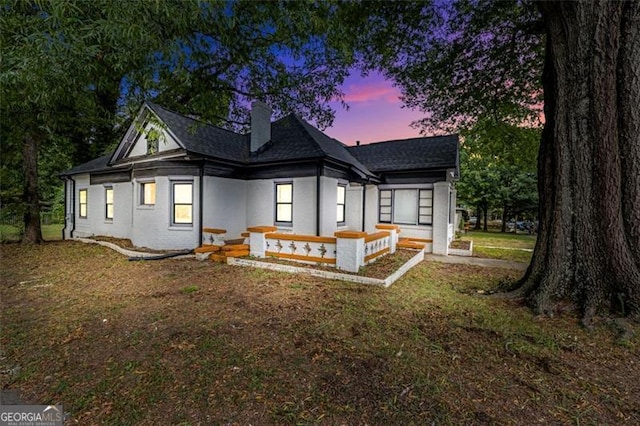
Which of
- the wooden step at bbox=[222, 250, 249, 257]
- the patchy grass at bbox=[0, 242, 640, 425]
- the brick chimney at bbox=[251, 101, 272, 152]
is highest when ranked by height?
the brick chimney at bbox=[251, 101, 272, 152]

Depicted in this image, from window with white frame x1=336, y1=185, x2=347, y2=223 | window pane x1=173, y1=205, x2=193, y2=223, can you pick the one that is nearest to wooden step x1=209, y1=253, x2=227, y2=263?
window pane x1=173, y1=205, x2=193, y2=223

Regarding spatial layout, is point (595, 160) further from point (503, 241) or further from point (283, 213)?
point (503, 241)

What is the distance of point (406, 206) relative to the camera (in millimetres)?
13031

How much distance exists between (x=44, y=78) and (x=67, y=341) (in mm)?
4157

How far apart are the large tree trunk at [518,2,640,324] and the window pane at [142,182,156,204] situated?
42.1 ft

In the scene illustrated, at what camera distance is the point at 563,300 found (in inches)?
195

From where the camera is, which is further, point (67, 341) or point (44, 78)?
point (44, 78)

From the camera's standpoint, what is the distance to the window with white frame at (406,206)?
12.4 metres

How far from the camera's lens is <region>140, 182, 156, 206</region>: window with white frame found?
36.8 ft

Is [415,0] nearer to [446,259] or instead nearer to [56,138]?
[446,259]

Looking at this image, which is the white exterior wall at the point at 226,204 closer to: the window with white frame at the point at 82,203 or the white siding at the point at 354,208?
the white siding at the point at 354,208

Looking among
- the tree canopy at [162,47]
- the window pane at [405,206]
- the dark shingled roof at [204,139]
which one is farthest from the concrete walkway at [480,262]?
the dark shingled roof at [204,139]

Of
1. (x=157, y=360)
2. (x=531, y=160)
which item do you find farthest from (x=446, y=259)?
(x=157, y=360)

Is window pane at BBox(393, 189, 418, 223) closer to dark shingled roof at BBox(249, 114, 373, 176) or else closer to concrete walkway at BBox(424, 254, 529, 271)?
dark shingled roof at BBox(249, 114, 373, 176)
